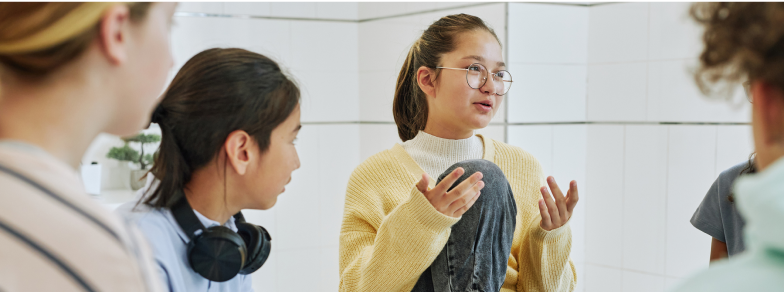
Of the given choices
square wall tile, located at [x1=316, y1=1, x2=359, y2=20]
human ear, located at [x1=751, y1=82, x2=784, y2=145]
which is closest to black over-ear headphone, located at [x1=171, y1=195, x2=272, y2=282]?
human ear, located at [x1=751, y1=82, x2=784, y2=145]

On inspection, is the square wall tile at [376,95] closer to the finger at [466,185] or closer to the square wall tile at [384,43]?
the square wall tile at [384,43]

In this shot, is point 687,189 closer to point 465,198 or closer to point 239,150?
point 465,198

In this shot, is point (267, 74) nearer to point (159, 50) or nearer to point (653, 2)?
point (159, 50)

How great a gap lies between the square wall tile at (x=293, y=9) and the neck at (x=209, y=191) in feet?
7.02

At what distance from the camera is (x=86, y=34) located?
0.62m

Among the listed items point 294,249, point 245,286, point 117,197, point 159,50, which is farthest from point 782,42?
point 294,249

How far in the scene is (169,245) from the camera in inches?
42.0

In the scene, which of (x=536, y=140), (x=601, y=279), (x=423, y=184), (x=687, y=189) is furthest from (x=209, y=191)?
(x=601, y=279)

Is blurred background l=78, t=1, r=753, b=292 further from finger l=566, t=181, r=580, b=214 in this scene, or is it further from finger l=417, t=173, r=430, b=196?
finger l=417, t=173, r=430, b=196

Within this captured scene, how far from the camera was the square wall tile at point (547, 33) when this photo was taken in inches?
102

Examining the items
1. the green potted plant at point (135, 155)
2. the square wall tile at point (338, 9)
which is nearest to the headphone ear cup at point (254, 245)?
the green potted plant at point (135, 155)

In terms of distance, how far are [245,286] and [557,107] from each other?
1.80 m

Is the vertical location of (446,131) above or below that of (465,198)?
above

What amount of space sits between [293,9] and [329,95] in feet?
1.50
